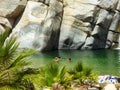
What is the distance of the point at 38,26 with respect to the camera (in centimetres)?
4928

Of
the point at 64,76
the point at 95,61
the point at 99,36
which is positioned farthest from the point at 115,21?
the point at 64,76

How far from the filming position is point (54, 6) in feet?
167

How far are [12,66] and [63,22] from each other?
143 feet

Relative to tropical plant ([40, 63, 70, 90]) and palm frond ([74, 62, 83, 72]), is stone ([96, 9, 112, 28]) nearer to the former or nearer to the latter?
palm frond ([74, 62, 83, 72])

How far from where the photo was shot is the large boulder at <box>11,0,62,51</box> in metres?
49.0

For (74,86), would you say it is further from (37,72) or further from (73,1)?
(73,1)

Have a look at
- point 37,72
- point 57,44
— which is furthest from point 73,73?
point 57,44

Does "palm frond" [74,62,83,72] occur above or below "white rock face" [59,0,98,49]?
above

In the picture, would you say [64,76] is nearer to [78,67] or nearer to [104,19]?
[78,67]

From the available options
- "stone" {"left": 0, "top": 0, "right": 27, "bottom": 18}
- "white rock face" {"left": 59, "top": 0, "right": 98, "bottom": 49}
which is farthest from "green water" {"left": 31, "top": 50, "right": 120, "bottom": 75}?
"stone" {"left": 0, "top": 0, "right": 27, "bottom": 18}

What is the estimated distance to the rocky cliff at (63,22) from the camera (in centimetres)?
4944

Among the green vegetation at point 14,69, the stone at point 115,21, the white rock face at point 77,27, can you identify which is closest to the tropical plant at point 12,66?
the green vegetation at point 14,69

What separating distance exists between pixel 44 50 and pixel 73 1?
8.97 m

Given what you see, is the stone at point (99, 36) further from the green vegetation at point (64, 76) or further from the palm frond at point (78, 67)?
the palm frond at point (78, 67)
